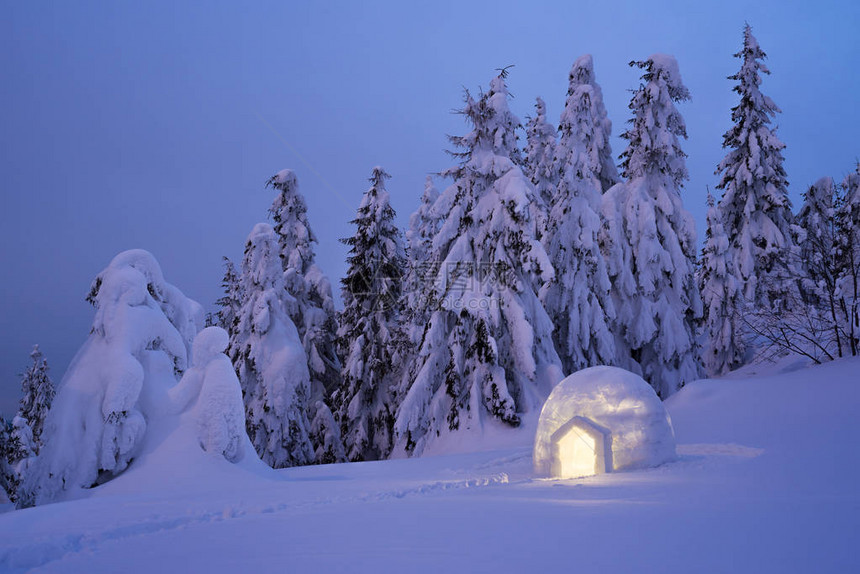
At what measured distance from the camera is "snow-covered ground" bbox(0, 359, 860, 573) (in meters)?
4.89

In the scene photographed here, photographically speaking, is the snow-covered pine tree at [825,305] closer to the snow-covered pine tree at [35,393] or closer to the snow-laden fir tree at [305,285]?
the snow-laden fir tree at [305,285]

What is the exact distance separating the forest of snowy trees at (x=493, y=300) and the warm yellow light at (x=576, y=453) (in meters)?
5.68

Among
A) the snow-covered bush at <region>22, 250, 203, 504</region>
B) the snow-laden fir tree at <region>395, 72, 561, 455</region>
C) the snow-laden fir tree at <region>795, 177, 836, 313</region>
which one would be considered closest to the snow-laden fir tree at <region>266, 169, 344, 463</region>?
the snow-laden fir tree at <region>395, 72, 561, 455</region>

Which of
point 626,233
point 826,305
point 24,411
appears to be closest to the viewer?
point 826,305

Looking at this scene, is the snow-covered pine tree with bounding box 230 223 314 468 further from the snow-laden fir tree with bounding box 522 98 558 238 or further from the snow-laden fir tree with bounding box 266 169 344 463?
the snow-laden fir tree with bounding box 522 98 558 238

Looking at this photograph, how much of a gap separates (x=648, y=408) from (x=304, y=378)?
13176 mm

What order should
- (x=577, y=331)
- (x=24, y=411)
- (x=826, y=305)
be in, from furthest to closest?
(x=24, y=411) → (x=577, y=331) → (x=826, y=305)

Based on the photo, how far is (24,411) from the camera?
35.6m

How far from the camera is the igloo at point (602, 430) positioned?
10.8 metres

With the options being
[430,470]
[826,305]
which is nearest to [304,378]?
[430,470]

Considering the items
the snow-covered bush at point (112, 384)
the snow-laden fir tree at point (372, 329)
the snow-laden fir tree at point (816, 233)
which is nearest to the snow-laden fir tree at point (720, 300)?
the snow-laden fir tree at point (816, 233)

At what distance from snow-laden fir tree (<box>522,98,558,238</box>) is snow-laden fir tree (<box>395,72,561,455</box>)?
23.5ft

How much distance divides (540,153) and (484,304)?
40.9ft

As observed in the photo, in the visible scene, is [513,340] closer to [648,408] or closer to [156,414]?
[648,408]
